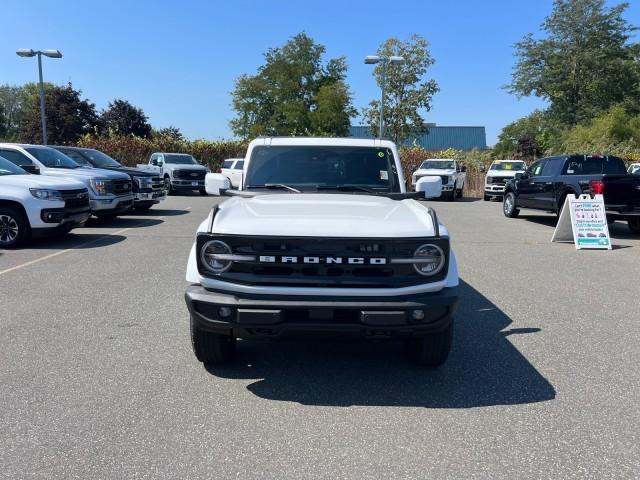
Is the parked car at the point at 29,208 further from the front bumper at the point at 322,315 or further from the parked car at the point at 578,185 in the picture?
the parked car at the point at 578,185

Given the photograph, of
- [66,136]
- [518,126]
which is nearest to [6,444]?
[66,136]

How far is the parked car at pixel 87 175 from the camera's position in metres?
12.5

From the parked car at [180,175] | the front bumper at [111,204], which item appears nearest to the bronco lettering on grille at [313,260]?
the front bumper at [111,204]

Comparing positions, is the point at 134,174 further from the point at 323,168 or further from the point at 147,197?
the point at 323,168

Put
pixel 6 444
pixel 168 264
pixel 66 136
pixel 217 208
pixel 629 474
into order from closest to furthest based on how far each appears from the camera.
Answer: pixel 629 474 < pixel 6 444 < pixel 217 208 < pixel 168 264 < pixel 66 136

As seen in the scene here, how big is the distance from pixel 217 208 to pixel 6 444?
2.02 m

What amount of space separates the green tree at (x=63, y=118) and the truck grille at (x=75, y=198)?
49759mm

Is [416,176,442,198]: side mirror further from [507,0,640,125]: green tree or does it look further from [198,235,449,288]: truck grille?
[507,0,640,125]: green tree

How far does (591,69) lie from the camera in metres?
48.3

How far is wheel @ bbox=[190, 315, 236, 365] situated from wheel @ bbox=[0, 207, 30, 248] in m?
7.21

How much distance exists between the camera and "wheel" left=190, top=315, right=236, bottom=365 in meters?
4.05

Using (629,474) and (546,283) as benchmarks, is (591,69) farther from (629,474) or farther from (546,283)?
(629,474)

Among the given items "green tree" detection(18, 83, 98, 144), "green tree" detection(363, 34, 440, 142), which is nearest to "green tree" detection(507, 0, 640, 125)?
"green tree" detection(363, 34, 440, 142)

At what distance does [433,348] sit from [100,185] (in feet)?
35.9
